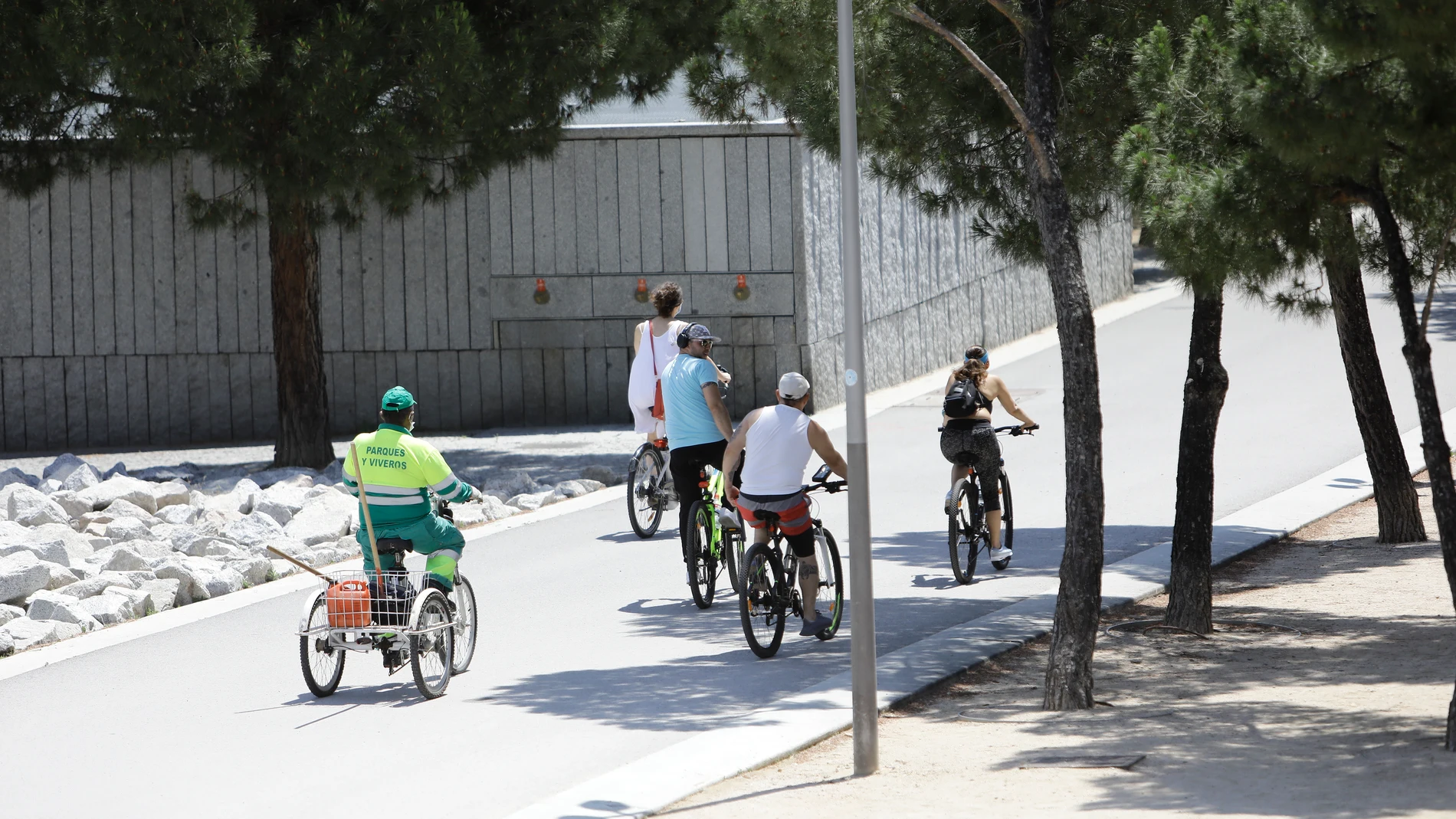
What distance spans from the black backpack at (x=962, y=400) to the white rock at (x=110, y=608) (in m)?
5.58

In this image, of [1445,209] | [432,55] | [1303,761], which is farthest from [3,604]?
[1445,209]

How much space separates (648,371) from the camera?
40.9 feet

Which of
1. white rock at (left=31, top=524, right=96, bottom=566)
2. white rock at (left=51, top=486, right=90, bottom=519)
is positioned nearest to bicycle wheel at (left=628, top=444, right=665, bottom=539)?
white rock at (left=31, top=524, right=96, bottom=566)

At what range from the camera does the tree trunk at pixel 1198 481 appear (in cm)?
939

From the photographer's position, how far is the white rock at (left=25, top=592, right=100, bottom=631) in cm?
973

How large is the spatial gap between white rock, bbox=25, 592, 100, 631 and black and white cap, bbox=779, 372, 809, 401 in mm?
4611

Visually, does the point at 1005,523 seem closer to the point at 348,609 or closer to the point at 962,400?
the point at 962,400

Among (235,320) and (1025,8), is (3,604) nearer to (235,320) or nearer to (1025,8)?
(1025,8)

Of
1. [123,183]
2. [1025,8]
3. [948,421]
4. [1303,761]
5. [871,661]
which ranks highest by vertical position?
[123,183]

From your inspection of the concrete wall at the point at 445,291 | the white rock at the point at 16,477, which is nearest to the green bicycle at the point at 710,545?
the white rock at the point at 16,477

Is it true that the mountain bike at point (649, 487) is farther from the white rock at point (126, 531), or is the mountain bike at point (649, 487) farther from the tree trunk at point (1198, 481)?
the tree trunk at point (1198, 481)

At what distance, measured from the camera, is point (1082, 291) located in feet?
24.7

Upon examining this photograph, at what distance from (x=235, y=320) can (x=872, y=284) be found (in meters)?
8.21

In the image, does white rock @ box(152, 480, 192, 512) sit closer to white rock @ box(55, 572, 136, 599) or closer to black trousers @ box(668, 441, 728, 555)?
white rock @ box(55, 572, 136, 599)
